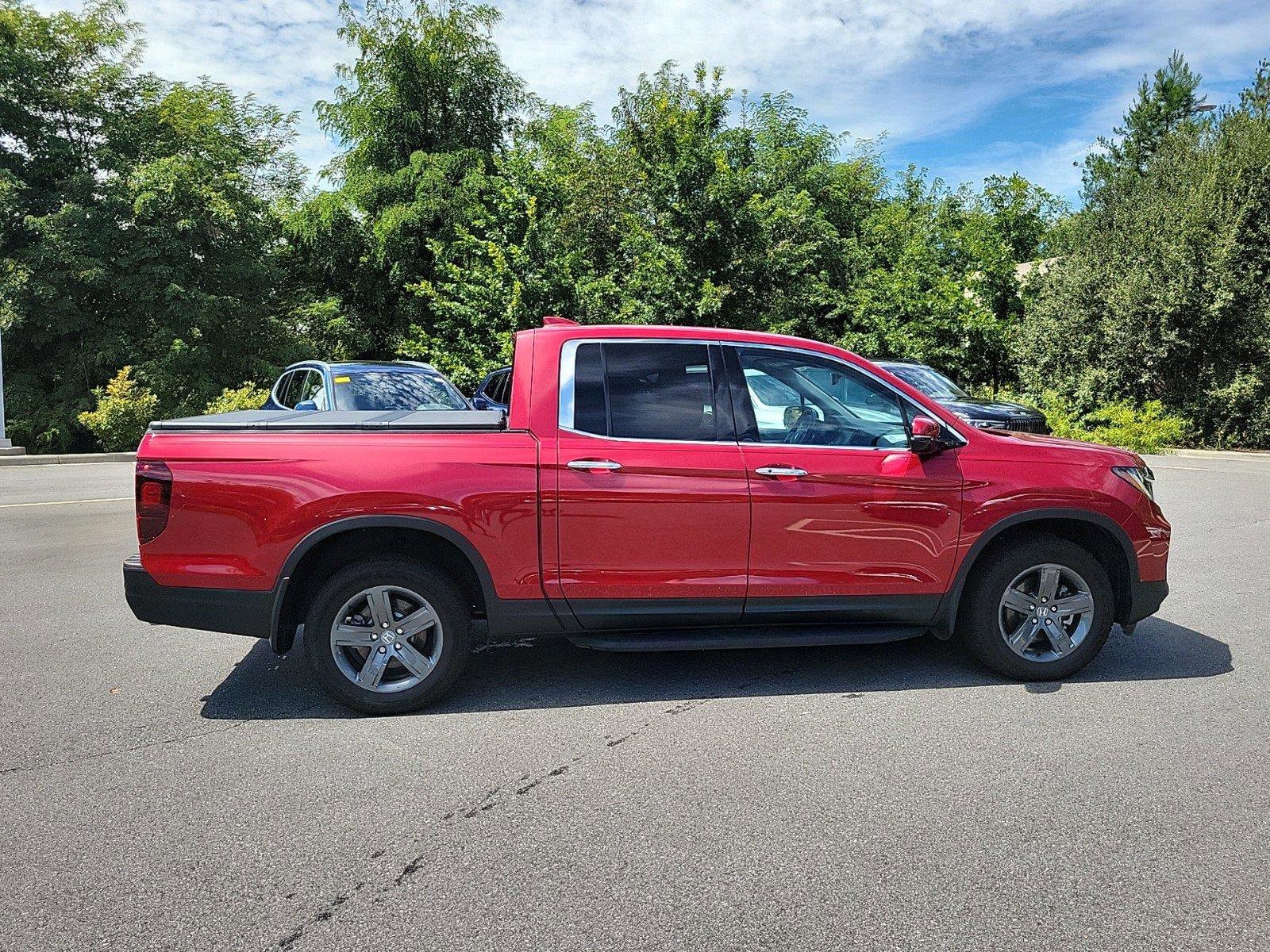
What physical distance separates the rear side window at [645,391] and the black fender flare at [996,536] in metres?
1.46

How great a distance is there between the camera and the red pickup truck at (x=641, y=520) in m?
4.66

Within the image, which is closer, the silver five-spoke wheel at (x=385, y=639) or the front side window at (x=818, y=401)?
the silver five-spoke wheel at (x=385, y=639)

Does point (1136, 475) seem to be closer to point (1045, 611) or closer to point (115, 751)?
point (1045, 611)

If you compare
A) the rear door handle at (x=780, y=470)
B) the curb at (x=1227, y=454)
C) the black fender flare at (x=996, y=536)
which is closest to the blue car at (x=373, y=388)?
the rear door handle at (x=780, y=470)

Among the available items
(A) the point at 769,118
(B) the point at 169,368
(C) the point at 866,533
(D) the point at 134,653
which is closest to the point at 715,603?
(C) the point at 866,533

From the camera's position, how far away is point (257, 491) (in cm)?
463

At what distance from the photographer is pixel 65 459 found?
68.3 feet

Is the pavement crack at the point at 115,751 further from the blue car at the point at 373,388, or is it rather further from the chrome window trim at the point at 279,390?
the chrome window trim at the point at 279,390

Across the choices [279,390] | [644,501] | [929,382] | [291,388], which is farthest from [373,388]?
[929,382]

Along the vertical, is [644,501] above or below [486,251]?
below

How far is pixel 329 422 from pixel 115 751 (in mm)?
1722

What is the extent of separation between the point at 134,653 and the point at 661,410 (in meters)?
3.47

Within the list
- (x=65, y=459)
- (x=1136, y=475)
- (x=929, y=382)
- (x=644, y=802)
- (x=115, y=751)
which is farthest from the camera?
(x=65, y=459)

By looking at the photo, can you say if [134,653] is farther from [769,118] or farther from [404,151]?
[769,118]
